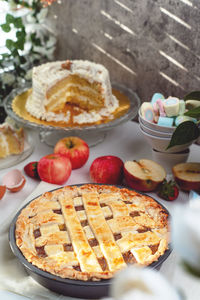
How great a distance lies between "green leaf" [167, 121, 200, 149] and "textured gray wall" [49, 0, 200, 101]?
0.32m

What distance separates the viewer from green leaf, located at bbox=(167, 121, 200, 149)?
983 millimetres

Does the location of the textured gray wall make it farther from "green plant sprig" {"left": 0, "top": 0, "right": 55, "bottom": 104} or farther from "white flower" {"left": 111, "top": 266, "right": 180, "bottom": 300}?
"white flower" {"left": 111, "top": 266, "right": 180, "bottom": 300}

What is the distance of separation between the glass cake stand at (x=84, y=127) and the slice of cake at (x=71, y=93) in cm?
5

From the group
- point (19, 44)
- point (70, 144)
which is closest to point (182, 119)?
point (70, 144)

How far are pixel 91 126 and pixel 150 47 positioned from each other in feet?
1.32

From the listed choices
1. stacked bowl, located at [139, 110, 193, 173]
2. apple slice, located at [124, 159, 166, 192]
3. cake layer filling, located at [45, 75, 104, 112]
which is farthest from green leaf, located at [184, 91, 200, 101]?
cake layer filling, located at [45, 75, 104, 112]

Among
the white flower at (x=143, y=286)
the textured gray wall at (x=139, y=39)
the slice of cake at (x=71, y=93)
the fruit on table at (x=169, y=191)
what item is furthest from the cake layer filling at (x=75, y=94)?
the white flower at (x=143, y=286)

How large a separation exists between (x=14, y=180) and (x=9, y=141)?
20cm

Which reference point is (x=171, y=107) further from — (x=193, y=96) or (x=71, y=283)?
(x=71, y=283)

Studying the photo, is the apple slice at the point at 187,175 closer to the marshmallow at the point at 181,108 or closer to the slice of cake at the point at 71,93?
the marshmallow at the point at 181,108

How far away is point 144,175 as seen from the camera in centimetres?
104

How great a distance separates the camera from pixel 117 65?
151 cm

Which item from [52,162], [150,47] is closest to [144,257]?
[52,162]

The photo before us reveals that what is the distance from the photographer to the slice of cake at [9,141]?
1215 mm
